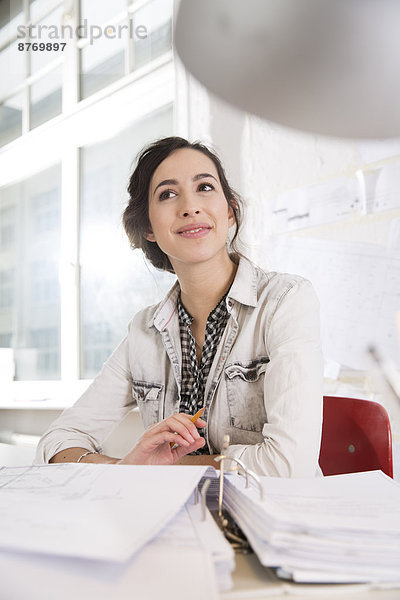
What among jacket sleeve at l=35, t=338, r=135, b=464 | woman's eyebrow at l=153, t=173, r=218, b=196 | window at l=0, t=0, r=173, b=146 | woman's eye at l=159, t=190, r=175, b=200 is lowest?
jacket sleeve at l=35, t=338, r=135, b=464

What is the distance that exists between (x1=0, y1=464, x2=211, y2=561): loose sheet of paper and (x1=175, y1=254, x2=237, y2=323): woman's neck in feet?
2.60

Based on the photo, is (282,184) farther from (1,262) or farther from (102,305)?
(1,262)

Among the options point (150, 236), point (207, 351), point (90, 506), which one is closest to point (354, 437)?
point (207, 351)

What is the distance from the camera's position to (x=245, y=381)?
46.3 inches

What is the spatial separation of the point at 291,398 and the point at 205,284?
1.58 feet

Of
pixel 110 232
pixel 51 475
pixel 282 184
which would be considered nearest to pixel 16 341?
pixel 110 232

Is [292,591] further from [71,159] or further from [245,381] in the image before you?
[71,159]

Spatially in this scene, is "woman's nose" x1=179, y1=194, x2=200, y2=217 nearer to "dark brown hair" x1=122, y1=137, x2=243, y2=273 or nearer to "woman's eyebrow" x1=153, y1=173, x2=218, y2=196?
"woman's eyebrow" x1=153, y1=173, x2=218, y2=196

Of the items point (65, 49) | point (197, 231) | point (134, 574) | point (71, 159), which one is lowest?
point (134, 574)

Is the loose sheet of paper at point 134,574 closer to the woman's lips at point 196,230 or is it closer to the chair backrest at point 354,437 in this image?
the chair backrest at point 354,437

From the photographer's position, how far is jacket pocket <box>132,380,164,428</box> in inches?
51.3

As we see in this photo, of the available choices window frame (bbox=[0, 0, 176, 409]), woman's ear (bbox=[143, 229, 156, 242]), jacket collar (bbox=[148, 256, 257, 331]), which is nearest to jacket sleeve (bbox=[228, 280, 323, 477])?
jacket collar (bbox=[148, 256, 257, 331])

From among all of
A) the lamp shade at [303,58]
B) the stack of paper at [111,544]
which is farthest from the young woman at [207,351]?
the lamp shade at [303,58]

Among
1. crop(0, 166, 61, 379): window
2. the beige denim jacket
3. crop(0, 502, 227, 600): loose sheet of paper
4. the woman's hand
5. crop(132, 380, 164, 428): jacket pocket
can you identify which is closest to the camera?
crop(0, 502, 227, 600): loose sheet of paper
